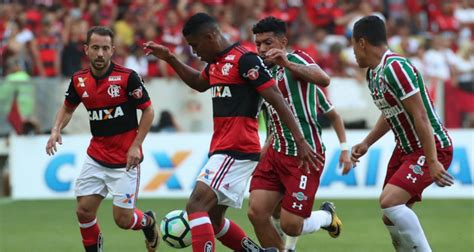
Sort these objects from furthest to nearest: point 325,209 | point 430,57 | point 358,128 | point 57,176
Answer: point 430,57, point 358,128, point 57,176, point 325,209

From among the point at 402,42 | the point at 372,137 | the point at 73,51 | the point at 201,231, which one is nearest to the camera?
the point at 201,231

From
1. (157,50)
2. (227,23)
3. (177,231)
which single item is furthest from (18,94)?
(177,231)

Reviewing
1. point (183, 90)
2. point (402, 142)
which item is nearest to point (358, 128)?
point (183, 90)

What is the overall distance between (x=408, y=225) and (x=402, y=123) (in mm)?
873

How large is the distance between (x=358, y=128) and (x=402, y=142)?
991 cm

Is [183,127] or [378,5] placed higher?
[378,5]

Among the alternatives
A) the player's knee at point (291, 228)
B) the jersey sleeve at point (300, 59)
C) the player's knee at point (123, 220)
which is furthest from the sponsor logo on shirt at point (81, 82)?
A: the player's knee at point (291, 228)

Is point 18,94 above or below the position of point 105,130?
below

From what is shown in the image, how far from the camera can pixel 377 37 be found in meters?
8.89

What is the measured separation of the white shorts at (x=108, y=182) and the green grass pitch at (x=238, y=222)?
5.13ft

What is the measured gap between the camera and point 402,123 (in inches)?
352

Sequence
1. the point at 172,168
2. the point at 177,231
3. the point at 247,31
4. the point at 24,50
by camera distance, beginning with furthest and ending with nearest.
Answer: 1. the point at 247,31
2. the point at 24,50
3. the point at 172,168
4. the point at 177,231

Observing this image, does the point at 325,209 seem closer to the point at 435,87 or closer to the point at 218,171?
the point at 218,171

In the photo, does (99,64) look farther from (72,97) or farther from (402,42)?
(402,42)
